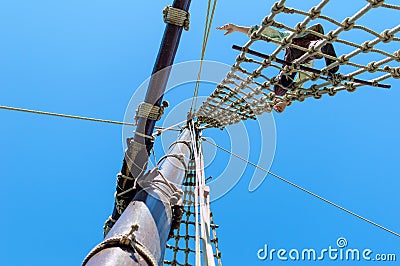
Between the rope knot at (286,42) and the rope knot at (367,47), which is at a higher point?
the rope knot at (286,42)

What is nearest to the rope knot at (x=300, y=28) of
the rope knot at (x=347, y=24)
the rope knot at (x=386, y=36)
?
the rope knot at (x=347, y=24)

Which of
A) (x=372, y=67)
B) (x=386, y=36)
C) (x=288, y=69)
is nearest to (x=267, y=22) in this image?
(x=288, y=69)

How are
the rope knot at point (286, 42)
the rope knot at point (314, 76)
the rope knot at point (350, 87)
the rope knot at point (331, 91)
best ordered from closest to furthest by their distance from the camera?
the rope knot at point (286, 42) < the rope knot at point (314, 76) < the rope knot at point (350, 87) < the rope knot at point (331, 91)

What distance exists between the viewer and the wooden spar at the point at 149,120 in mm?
2283

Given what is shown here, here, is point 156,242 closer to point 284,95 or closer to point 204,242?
point 204,242

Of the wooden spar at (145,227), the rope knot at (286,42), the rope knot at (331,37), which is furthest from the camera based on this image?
the rope knot at (286,42)

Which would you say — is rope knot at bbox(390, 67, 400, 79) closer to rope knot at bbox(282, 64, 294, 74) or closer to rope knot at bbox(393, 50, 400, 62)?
rope knot at bbox(393, 50, 400, 62)

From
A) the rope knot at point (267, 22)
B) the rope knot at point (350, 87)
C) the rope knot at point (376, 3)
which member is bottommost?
the rope knot at point (376, 3)

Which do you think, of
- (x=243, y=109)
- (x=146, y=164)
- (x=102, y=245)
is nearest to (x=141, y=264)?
(x=102, y=245)

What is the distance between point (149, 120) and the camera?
7.96ft

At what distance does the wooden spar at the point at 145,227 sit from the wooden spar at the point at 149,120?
21 cm

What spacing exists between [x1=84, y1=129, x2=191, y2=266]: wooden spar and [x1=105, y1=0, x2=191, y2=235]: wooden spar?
21 centimetres

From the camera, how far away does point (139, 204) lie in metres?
1.95

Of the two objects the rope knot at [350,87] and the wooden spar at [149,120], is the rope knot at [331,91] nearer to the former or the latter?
the rope knot at [350,87]
